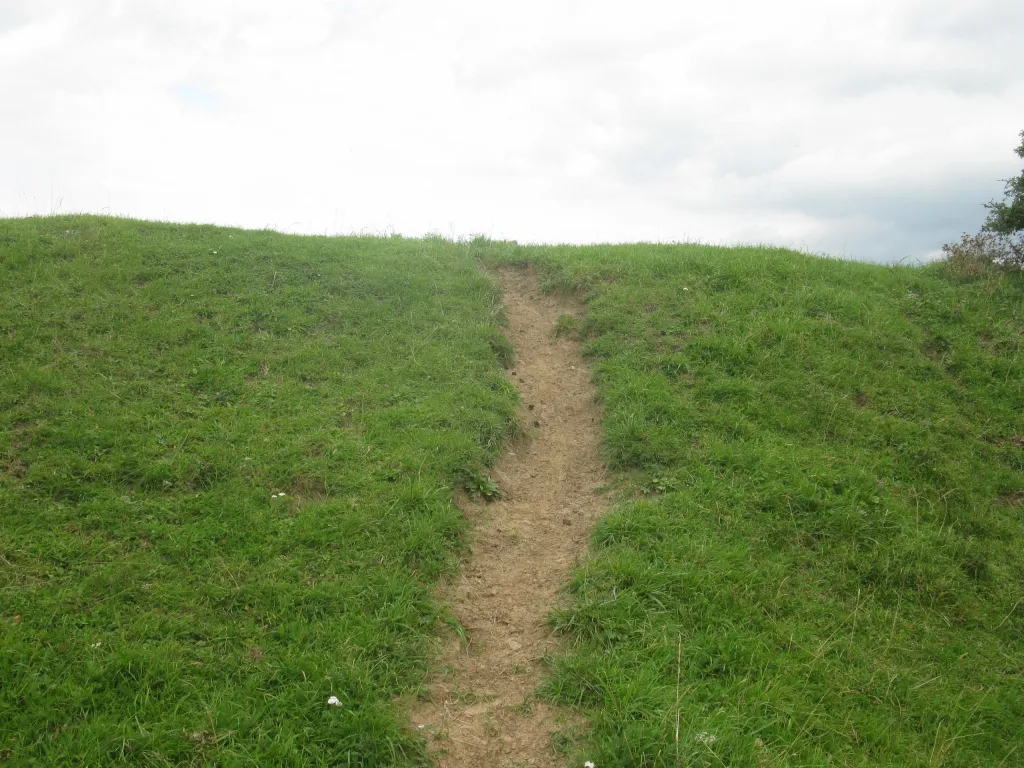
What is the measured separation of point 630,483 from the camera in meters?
7.38

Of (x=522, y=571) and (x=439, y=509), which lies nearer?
(x=522, y=571)

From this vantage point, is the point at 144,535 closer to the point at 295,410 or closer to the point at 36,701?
the point at 36,701

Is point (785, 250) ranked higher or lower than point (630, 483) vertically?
higher

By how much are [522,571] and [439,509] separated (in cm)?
99

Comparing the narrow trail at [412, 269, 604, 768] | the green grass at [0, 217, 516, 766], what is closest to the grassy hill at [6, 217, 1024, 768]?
the green grass at [0, 217, 516, 766]

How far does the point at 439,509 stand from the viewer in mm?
6629

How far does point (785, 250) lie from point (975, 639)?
931 cm

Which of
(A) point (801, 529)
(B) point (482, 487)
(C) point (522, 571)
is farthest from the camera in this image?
(B) point (482, 487)

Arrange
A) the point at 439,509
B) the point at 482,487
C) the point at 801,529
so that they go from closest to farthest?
the point at 439,509 → the point at 801,529 → the point at 482,487

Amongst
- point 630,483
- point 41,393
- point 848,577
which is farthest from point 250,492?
point 848,577

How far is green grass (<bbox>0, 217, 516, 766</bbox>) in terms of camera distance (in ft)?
14.5

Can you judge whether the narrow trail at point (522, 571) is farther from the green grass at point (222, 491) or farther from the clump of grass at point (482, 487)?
the green grass at point (222, 491)

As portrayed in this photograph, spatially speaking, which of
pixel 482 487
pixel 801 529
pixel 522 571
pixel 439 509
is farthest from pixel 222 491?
pixel 801 529

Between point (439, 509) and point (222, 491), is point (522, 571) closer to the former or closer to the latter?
point (439, 509)
